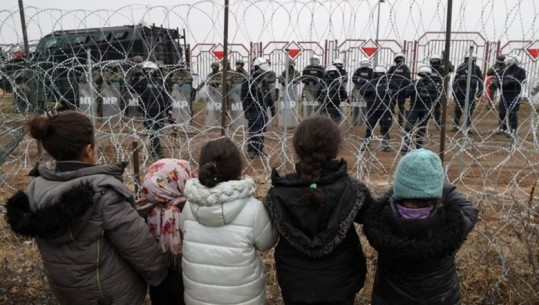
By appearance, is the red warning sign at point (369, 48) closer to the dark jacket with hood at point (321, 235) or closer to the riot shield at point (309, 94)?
the riot shield at point (309, 94)

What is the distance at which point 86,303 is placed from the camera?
1912mm

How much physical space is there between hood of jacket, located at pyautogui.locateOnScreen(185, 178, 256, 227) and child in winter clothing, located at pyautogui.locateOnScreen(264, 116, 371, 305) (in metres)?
0.13

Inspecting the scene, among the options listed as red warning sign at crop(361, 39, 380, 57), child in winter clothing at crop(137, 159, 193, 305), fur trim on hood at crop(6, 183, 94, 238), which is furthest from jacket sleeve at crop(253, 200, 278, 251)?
red warning sign at crop(361, 39, 380, 57)

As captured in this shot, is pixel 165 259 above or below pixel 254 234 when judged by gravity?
below

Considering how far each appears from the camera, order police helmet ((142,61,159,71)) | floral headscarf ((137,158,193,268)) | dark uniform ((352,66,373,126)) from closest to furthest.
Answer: floral headscarf ((137,158,193,268)), police helmet ((142,61,159,71)), dark uniform ((352,66,373,126))

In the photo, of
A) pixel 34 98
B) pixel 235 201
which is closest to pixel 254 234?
pixel 235 201

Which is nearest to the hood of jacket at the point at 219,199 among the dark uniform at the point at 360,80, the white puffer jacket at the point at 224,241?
the white puffer jacket at the point at 224,241

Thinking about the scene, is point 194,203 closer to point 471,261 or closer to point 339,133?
point 339,133

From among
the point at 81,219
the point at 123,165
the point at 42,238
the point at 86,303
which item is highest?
the point at 123,165

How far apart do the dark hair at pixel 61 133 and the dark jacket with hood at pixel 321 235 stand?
772 millimetres

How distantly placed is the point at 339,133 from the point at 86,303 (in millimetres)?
1240

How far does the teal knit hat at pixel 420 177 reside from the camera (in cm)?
167

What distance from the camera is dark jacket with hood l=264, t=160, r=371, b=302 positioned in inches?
70.7

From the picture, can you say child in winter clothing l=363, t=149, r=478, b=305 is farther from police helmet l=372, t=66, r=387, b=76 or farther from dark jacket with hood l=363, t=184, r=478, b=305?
police helmet l=372, t=66, r=387, b=76
